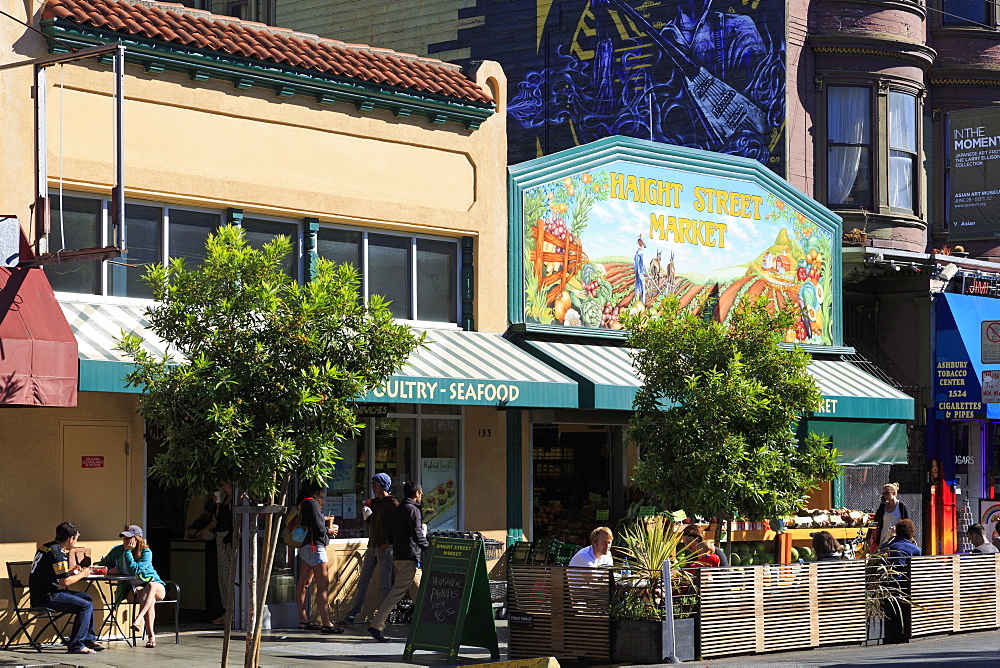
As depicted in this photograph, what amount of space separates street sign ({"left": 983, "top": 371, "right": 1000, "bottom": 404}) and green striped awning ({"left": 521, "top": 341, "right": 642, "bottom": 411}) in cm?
682

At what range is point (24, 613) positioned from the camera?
1528 centimetres

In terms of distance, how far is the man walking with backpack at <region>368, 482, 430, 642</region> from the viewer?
647 inches

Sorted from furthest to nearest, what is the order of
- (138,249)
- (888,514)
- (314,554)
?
(888,514) → (314,554) → (138,249)

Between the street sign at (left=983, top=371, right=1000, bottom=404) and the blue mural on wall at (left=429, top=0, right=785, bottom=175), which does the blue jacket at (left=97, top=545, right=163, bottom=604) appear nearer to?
the blue mural on wall at (left=429, top=0, right=785, bottom=175)

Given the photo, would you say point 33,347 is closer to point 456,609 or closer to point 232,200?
point 232,200

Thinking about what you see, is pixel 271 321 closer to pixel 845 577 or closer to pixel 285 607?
pixel 285 607

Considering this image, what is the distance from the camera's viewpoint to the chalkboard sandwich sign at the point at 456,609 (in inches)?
583

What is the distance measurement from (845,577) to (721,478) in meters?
1.91

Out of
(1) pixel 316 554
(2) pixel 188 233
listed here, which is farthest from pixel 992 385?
(2) pixel 188 233

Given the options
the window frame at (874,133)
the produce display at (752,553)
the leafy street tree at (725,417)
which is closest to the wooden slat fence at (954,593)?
the leafy street tree at (725,417)

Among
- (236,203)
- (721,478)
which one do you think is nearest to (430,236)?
(236,203)

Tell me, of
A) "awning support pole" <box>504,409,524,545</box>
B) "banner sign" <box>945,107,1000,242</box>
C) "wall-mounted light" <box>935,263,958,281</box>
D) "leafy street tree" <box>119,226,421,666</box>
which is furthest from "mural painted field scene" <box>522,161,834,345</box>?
"leafy street tree" <box>119,226,421,666</box>

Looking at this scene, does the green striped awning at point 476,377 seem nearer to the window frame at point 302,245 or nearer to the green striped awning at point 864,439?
the window frame at point 302,245

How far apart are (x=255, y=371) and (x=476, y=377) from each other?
6292 mm
